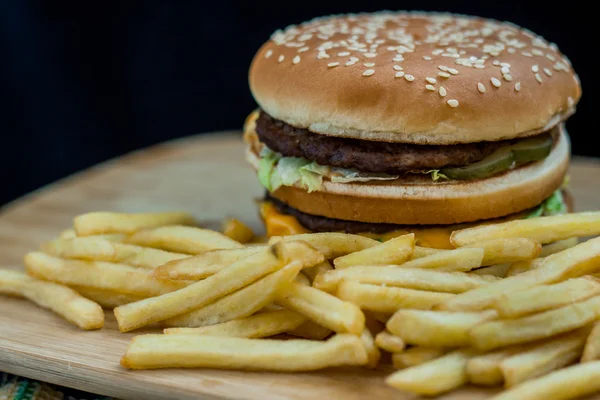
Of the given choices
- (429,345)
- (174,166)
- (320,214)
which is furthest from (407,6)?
(429,345)

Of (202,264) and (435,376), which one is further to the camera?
(202,264)

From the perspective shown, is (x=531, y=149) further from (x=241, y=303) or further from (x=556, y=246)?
(x=241, y=303)

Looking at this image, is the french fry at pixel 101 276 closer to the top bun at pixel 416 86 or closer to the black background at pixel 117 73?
the top bun at pixel 416 86

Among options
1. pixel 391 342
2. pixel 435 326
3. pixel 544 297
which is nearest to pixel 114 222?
pixel 391 342

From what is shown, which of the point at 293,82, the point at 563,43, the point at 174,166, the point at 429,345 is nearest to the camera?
the point at 429,345

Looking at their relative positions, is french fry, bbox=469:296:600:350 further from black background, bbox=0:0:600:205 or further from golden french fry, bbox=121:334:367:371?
black background, bbox=0:0:600:205

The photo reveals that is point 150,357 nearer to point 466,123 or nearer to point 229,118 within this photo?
point 466,123
